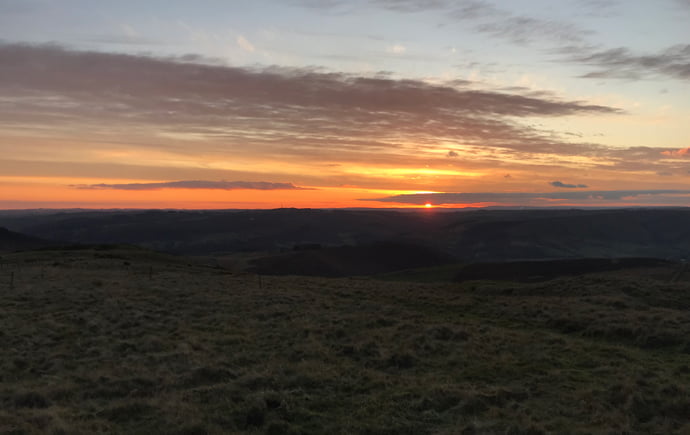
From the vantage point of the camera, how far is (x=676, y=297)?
29.0 metres

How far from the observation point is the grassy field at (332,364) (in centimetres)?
1023

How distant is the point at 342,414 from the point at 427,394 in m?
2.40

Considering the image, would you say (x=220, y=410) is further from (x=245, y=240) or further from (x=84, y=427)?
(x=245, y=240)

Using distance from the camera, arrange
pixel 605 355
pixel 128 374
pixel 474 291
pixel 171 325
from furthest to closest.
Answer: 1. pixel 474 291
2. pixel 171 325
3. pixel 605 355
4. pixel 128 374

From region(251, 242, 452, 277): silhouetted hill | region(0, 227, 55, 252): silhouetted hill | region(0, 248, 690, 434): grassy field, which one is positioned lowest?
region(251, 242, 452, 277): silhouetted hill

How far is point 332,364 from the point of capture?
14.8m

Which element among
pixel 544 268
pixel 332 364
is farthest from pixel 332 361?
pixel 544 268

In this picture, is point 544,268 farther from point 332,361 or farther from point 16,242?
point 16,242

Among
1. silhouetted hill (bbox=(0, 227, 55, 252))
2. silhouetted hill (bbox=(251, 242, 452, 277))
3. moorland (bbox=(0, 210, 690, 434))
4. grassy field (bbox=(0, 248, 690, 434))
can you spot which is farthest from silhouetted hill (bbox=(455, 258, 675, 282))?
silhouetted hill (bbox=(0, 227, 55, 252))

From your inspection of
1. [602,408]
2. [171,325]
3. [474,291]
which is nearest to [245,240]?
[474,291]

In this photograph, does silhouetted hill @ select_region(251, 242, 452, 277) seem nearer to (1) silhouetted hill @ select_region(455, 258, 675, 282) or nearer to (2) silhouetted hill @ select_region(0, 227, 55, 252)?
(1) silhouetted hill @ select_region(455, 258, 675, 282)

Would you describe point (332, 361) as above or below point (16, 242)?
above

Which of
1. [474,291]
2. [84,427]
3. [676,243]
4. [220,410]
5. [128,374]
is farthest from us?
[676,243]

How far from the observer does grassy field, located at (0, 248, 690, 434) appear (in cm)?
1023
